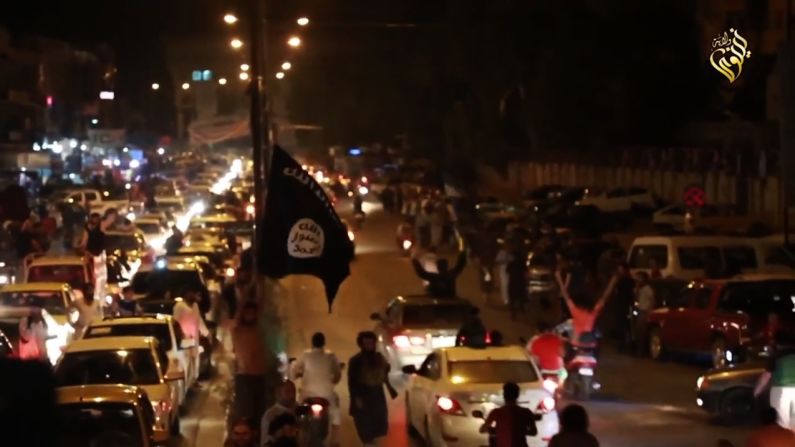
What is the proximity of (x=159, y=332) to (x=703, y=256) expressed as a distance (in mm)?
12002

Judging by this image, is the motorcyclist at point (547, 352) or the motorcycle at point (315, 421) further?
the motorcyclist at point (547, 352)

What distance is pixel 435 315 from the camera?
21547 mm

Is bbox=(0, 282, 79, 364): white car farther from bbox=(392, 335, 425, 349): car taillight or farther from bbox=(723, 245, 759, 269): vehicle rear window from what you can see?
bbox=(723, 245, 759, 269): vehicle rear window

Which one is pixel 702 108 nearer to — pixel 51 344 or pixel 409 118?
pixel 409 118

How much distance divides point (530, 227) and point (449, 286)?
1014 inches

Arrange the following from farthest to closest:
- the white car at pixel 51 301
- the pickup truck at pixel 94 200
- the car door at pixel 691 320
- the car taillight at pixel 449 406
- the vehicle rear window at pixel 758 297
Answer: the pickup truck at pixel 94 200 → the car door at pixel 691 320 → the white car at pixel 51 301 → the vehicle rear window at pixel 758 297 → the car taillight at pixel 449 406

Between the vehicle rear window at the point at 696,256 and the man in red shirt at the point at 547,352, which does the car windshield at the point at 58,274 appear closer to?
the vehicle rear window at the point at 696,256

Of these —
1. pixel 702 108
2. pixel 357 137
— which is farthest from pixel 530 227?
pixel 357 137

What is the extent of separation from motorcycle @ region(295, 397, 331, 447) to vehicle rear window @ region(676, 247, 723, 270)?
14390 millimetres

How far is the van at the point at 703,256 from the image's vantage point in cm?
2738

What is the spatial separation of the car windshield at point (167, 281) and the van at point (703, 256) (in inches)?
314

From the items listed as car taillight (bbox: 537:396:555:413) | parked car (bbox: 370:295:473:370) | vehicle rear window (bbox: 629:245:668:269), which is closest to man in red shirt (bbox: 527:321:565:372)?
car taillight (bbox: 537:396:555:413)

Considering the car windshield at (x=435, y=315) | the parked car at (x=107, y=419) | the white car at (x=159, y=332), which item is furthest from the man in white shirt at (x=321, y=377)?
the car windshield at (x=435, y=315)

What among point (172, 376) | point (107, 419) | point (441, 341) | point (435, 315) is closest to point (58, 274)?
point (435, 315)
